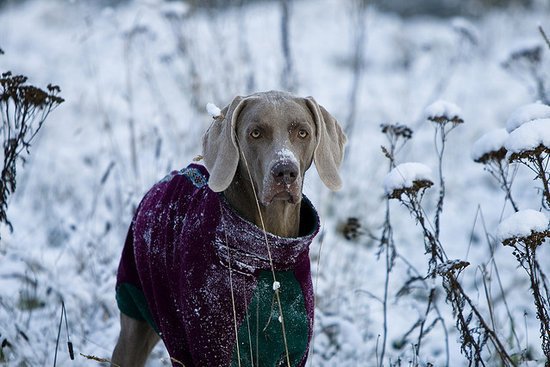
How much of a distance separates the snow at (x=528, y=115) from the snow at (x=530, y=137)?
0.38 metres

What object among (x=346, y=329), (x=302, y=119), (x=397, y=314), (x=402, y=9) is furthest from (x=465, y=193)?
(x=402, y=9)

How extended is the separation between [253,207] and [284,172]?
0.30 m

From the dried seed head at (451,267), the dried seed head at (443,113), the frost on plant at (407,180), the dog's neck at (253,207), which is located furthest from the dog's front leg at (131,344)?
the dried seed head at (443,113)

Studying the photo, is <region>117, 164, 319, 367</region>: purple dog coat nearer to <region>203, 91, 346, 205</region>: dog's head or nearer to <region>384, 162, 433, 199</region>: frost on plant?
<region>203, 91, 346, 205</region>: dog's head

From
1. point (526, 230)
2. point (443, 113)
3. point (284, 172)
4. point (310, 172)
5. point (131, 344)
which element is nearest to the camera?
point (526, 230)

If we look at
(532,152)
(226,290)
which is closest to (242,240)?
(226,290)

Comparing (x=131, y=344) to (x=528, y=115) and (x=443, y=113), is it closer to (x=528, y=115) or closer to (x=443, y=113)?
(x=443, y=113)

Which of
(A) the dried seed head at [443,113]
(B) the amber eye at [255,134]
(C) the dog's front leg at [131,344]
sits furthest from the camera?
(C) the dog's front leg at [131,344]

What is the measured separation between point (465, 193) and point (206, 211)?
5.01m

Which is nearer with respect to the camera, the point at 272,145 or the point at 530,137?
the point at 530,137

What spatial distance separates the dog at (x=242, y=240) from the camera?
262 cm

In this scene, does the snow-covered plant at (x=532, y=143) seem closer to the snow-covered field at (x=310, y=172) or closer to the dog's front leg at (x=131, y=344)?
the snow-covered field at (x=310, y=172)

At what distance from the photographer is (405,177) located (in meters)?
2.63

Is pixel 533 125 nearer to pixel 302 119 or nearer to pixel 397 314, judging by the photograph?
pixel 302 119
